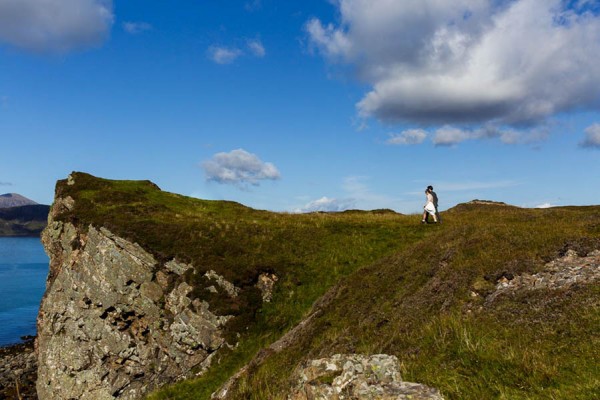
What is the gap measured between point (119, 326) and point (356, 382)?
2811 centimetres

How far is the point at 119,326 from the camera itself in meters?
31.4

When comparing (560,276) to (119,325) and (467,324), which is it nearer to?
(467,324)

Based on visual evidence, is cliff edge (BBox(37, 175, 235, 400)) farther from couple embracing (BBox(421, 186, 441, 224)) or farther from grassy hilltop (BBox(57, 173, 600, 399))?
couple embracing (BBox(421, 186, 441, 224))

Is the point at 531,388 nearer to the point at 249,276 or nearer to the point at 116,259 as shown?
the point at 249,276

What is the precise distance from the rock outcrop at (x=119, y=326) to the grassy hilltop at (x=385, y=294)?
4.45 feet

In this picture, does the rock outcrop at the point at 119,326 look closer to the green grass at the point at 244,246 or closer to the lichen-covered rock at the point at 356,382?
the green grass at the point at 244,246

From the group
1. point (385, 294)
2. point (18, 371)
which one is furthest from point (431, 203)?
point (18, 371)

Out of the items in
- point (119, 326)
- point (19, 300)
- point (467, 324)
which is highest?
point (467, 324)

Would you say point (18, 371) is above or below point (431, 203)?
below

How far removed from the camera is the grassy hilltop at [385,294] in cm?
919

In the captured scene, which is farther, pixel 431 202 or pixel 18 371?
pixel 18 371

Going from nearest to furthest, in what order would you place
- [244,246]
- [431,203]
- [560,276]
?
[560,276] < [244,246] < [431,203]

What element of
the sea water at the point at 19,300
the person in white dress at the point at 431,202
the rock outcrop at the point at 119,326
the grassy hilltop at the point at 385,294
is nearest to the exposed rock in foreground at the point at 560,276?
the grassy hilltop at the point at 385,294

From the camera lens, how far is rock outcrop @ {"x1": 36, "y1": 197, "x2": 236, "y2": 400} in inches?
1105
